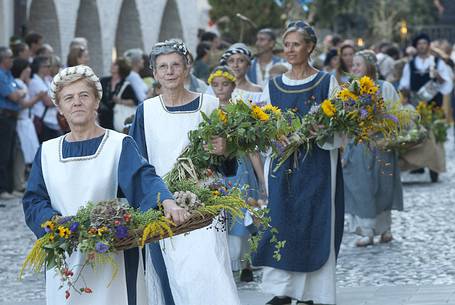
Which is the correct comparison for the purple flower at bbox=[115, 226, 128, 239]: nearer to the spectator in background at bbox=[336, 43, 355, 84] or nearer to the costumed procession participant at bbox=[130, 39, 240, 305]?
the costumed procession participant at bbox=[130, 39, 240, 305]

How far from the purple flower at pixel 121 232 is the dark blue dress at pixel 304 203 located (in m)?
3.64

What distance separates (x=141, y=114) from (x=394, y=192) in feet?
17.6

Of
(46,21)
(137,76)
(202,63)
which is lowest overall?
(137,76)

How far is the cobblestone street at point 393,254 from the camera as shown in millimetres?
10039

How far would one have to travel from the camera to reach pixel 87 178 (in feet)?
19.1

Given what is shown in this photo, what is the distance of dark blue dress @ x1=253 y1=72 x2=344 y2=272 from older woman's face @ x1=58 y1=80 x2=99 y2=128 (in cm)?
328

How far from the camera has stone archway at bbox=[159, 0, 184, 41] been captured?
109 ft

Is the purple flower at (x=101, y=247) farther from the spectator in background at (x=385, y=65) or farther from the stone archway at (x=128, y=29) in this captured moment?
the stone archway at (x=128, y=29)

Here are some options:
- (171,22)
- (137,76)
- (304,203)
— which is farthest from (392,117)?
(171,22)

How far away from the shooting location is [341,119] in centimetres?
872

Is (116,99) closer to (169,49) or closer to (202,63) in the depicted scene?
(202,63)

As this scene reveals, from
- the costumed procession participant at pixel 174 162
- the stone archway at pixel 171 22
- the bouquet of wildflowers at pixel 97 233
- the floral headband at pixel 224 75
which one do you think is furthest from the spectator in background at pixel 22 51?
the stone archway at pixel 171 22

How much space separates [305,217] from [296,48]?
1124 mm

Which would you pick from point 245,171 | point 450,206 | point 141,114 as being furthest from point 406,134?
point 141,114
